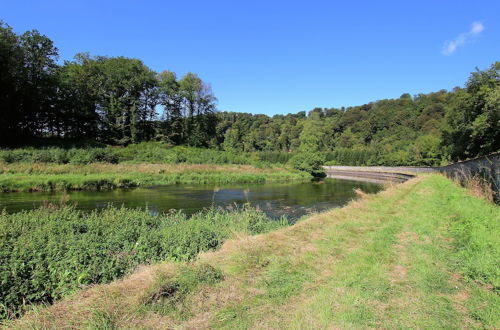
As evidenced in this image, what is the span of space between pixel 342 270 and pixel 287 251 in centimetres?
133

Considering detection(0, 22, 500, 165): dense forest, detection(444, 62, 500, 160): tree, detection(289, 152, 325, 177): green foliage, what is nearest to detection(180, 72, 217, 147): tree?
detection(0, 22, 500, 165): dense forest

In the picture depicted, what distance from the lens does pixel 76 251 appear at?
18.2 feet

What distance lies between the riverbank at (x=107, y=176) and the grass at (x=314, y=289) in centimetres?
2088

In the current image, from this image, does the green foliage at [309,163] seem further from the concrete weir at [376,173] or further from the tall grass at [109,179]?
the tall grass at [109,179]

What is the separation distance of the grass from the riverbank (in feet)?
68.5

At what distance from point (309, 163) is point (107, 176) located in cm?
3537

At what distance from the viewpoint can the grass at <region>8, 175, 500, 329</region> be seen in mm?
3414

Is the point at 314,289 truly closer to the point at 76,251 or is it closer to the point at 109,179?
the point at 76,251

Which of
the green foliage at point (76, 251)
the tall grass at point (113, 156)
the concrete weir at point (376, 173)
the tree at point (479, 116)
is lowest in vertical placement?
the concrete weir at point (376, 173)

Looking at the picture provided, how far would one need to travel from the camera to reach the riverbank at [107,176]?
22.8m

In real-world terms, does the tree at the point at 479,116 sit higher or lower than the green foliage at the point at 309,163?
higher

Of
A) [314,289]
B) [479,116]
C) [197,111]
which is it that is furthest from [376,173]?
[314,289]

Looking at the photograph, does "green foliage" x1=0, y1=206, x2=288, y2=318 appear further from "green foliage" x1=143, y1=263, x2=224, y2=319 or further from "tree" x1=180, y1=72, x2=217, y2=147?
"tree" x1=180, y1=72, x2=217, y2=147

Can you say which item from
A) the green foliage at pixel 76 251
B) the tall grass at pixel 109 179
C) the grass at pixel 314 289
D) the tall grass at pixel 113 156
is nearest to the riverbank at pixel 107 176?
the tall grass at pixel 109 179
